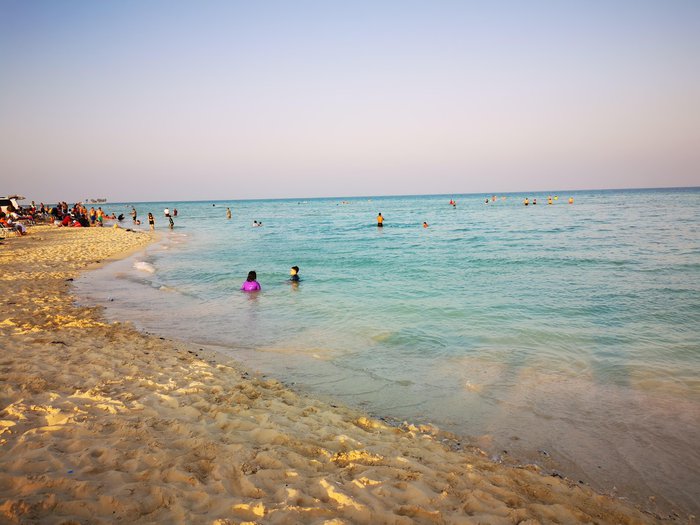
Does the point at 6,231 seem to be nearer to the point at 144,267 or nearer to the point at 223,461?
the point at 144,267

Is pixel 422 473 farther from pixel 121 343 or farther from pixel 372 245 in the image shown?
pixel 372 245

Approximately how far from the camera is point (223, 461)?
12.5 feet

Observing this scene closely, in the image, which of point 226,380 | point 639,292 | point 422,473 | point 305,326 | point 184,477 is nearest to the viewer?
point 184,477

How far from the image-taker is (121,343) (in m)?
7.96

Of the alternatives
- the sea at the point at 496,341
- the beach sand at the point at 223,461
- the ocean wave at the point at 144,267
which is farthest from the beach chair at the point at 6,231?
the beach sand at the point at 223,461

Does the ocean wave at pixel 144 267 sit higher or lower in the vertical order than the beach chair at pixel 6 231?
lower

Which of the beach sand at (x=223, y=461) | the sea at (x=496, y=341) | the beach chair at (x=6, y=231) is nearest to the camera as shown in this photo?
the beach sand at (x=223, y=461)

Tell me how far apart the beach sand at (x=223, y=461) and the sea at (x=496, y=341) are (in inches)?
27.4

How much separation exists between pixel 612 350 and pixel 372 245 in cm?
2106

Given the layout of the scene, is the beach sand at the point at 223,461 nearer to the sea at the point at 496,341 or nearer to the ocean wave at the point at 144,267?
the sea at the point at 496,341

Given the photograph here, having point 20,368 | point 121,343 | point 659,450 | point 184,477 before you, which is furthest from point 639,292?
point 20,368

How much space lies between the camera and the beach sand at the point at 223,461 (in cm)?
312

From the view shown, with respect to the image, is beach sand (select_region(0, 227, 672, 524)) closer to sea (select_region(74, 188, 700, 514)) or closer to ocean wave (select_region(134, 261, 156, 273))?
sea (select_region(74, 188, 700, 514))

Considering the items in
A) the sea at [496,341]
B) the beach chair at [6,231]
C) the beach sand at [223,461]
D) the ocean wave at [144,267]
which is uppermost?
the beach chair at [6,231]
